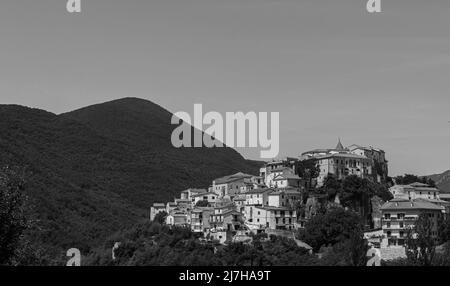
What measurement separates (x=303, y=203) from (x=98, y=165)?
282 ft

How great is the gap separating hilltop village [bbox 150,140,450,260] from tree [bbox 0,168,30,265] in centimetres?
3235

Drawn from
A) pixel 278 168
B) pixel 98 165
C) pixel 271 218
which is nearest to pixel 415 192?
pixel 278 168

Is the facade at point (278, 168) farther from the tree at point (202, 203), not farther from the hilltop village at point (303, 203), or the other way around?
the tree at point (202, 203)

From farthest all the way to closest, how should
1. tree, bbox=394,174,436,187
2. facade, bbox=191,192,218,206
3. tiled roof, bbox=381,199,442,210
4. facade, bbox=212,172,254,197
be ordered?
1. facade, bbox=212,172,254,197
2. facade, bbox=191,192,218,206
3. tree, bbox=394,174,436,187
4. tiled roof, bbox=381,199,442,210

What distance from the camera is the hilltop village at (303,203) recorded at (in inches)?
2056

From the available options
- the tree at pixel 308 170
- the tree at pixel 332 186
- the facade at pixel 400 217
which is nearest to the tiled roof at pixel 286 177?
the tree at pixel 308 170

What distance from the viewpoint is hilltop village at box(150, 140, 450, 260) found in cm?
5222

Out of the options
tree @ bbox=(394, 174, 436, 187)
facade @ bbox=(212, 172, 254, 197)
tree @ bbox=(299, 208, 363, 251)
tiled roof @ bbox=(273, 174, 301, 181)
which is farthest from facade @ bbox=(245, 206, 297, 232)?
tree @ bbox=(394, 174, 436, 187)

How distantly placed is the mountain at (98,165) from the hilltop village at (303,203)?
18137 millimetres

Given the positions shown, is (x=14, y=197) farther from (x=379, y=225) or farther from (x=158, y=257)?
(x=379, y=225)

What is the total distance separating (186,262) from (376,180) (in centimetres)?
2351

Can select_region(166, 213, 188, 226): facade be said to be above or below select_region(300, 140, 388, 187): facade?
below

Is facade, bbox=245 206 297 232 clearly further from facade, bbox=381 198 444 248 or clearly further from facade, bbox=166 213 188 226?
facade, bbox=381 198 444 248
